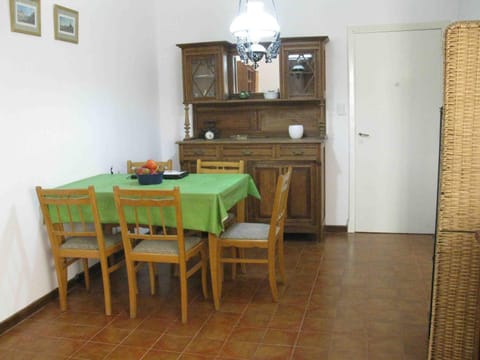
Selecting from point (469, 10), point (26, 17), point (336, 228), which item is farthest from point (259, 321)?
point (469, 10)

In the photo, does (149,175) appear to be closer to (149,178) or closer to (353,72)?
(149,178)

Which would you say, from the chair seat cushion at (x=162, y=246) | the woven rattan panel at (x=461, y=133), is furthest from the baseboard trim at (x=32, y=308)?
the woven rattan panel at (x=461, y=133)

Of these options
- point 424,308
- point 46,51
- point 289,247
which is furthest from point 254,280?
point 46,51

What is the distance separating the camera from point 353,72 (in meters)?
4.86

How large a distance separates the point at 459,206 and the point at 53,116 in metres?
2.67

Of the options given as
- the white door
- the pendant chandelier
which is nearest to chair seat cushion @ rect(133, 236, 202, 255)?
the pendant chandelier

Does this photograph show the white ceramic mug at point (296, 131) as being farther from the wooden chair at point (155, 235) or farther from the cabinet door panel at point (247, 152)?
the wooden chair at point (155, 235)

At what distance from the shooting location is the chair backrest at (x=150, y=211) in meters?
2.96

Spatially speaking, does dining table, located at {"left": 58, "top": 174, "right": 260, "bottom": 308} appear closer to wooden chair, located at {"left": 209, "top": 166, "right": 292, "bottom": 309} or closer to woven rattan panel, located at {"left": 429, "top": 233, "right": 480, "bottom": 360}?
wooden chair, located at {"left": 209, "top": 166, "right": 292, "bottom": 309}

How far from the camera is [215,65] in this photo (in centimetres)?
485

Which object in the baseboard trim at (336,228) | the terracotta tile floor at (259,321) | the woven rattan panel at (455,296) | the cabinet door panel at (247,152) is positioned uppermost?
the cabinet door panel at (247,152)

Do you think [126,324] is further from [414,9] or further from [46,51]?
[414,9]

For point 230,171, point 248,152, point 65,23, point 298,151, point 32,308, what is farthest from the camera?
point 248,152

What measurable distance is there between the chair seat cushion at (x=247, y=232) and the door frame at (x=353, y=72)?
1.75 metres
